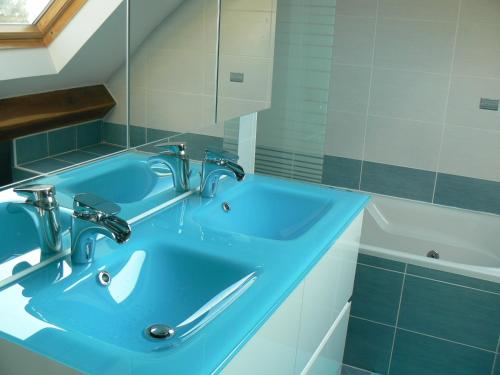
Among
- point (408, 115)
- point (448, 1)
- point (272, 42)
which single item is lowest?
point (408, 115)

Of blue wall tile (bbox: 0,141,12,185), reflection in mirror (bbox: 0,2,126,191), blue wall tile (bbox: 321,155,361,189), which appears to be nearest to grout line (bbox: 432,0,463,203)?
blue wall tile (bbox: 321,155,361,189)

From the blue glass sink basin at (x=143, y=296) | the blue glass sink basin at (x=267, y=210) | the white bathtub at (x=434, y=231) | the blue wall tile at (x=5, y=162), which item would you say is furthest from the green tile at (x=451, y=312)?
the blue wall tile at (x=5, y=162)

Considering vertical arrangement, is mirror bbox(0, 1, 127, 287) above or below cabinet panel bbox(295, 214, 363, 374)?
above

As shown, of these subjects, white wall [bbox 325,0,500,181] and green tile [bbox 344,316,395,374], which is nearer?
green tile [bbox 344,316,395,374]

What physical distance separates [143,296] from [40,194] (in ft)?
1.07

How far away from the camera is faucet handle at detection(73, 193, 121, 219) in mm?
1271

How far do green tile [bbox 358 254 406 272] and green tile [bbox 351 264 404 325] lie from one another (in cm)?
2

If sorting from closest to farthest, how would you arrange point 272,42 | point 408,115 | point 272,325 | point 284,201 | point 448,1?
point 272,325 < point 284,201 < point 272,42 < point 448,1 < point 408,115

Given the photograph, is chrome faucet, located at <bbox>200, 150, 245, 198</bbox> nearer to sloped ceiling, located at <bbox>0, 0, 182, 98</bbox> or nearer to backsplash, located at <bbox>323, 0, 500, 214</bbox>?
sloped ceiling, located at <bbox>0, 0, 182, 98</bbox>

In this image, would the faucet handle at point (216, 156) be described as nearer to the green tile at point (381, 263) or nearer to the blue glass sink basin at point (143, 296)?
the blue glass sink basin at point (143, 296)

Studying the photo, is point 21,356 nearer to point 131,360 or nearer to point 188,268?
point 131,360

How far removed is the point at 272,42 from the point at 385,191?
1475 millimetres

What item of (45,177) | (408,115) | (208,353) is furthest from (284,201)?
(408,115)

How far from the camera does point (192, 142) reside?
6.03 ft
